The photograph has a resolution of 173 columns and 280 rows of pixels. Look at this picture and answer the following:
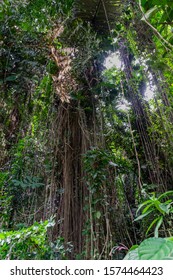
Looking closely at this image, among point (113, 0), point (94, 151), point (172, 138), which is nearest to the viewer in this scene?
point (94, 151)

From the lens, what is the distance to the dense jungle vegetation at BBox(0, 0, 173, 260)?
1603mm

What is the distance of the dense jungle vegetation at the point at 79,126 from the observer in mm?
1603

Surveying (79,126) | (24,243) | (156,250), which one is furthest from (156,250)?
(79,126)

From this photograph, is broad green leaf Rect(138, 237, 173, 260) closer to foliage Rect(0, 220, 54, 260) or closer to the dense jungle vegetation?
foliage Rect(0, 220, 54, 260)

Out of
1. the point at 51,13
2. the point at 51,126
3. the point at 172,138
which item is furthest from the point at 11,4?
the point at 172,138

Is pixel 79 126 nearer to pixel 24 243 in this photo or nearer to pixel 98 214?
pixel 98 214

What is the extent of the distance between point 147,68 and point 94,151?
3.95 ft

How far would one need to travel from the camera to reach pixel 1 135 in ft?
7.48

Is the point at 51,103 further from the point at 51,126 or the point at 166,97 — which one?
the point at 166,97

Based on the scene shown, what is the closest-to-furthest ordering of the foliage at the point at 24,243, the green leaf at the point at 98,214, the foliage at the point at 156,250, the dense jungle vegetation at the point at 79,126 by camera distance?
the foliage at the point at 156,250, the foliage at the point at 24,243, the green leaf at the point at 98,214, the dense jungle vegetation at the point at 79,126

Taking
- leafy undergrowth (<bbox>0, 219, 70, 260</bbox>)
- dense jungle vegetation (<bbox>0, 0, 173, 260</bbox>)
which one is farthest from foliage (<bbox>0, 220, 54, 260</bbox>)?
dense jungle vegetation (<bbox>0, 0, 173, 260</bbox>)

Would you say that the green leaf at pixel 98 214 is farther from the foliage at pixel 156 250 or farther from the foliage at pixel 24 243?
the foliage at pixel 156 250

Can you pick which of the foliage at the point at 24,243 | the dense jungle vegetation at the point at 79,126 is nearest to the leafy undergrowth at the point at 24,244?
the foliage at the point at 24,243

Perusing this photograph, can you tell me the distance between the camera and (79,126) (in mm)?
2189
